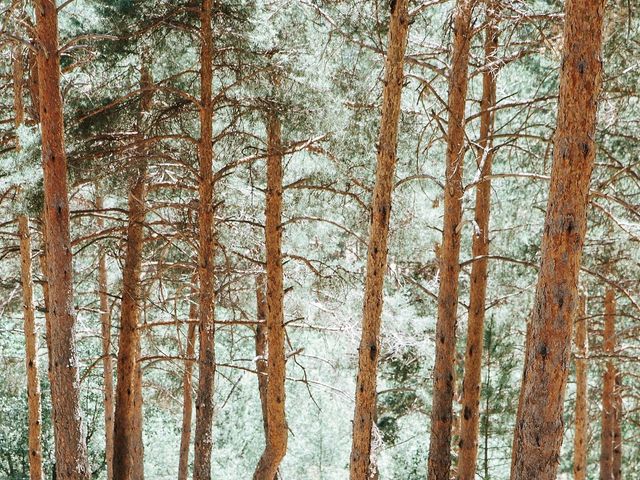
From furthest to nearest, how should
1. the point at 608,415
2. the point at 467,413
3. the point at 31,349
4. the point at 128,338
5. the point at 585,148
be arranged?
the point at 608,415 < the point at 128,338 < the point at 31,349 < the point at 467,413 < the point at 585,148

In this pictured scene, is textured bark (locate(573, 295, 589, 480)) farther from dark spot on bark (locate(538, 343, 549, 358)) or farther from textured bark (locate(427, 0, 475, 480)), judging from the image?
dark spot on bark (locate(538, 343, 549, 358))

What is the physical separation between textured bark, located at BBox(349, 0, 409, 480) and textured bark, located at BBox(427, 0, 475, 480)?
4.24 feet

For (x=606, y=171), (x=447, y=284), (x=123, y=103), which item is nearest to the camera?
(x=447, y=284)

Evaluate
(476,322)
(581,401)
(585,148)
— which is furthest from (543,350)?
(581,401)

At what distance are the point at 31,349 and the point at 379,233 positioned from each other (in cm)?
562

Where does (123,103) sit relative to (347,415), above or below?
above

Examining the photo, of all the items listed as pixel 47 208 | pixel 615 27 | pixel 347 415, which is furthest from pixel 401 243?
pixel 347 415

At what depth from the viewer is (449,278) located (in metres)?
7.61

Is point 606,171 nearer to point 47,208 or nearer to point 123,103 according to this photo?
point 123,103

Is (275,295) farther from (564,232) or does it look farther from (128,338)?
(564,232)

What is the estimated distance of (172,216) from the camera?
1105cm

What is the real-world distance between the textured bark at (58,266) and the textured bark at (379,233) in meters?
2.66

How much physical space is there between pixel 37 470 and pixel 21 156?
4667 millimetres

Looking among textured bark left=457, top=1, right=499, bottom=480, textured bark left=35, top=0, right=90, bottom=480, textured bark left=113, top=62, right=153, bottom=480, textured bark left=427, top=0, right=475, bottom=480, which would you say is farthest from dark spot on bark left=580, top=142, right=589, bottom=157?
textured bark left=113, top=62, right=153, bottom=480
